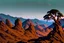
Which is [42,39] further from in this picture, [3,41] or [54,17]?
[3,41]

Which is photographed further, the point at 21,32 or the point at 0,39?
the point at 21,32

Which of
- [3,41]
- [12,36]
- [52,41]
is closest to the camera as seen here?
[52,41]

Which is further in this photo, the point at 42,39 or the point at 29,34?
the point at 29,34

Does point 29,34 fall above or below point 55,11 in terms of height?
below

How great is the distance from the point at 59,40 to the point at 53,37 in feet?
10.4

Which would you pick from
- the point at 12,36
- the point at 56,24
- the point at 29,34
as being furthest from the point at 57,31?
the point at 29,34

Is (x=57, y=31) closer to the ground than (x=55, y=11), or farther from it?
closer to the ground

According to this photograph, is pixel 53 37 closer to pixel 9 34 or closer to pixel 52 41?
pixel 52 41

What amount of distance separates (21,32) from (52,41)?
72186 mm

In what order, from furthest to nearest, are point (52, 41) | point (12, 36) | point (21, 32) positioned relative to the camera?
point (21, 32), point (12, 36), point (52, 41)

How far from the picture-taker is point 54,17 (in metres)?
116

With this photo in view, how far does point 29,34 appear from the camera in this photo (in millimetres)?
183750

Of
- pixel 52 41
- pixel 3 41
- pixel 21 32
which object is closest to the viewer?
pixel 52 41

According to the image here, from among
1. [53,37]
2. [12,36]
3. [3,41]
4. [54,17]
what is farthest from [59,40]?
[12,36]
